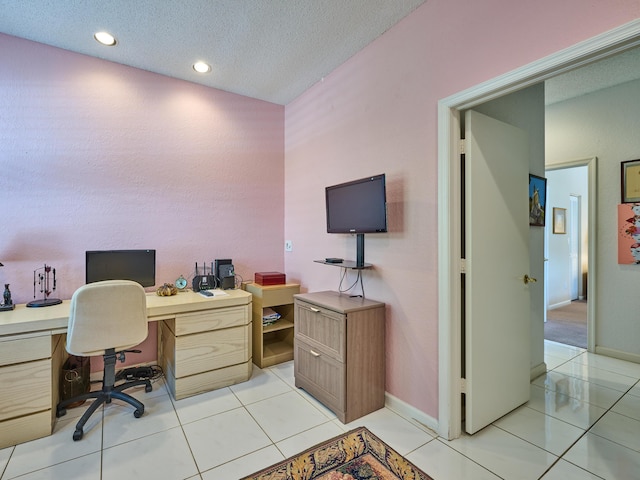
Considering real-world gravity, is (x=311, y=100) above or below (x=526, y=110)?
above

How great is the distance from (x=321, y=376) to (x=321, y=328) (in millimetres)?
359

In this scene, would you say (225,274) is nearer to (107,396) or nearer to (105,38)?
(107,396)

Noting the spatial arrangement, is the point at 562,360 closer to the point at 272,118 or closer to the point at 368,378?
the point at 368,378

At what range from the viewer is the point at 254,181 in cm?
355

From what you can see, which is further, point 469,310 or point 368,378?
point 368,378

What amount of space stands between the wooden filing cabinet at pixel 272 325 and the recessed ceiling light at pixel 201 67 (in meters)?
2.13

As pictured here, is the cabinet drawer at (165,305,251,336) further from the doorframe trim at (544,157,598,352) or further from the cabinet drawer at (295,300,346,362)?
the doorframe trim at (544,157,598,352)

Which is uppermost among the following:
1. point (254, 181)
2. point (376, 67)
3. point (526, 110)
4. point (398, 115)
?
point (376, 67)

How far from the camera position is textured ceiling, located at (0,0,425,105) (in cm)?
212

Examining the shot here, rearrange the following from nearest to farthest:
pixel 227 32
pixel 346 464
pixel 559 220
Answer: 1. pixel 346 464
2. pixel 227 32
3. pixel 559 220

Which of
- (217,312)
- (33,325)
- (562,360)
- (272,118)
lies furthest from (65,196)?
(562,360)

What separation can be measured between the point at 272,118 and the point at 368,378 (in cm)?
296

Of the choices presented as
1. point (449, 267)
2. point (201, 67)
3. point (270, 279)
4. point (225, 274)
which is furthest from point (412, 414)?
point (201, 67)

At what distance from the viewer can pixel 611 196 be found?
331 cm
